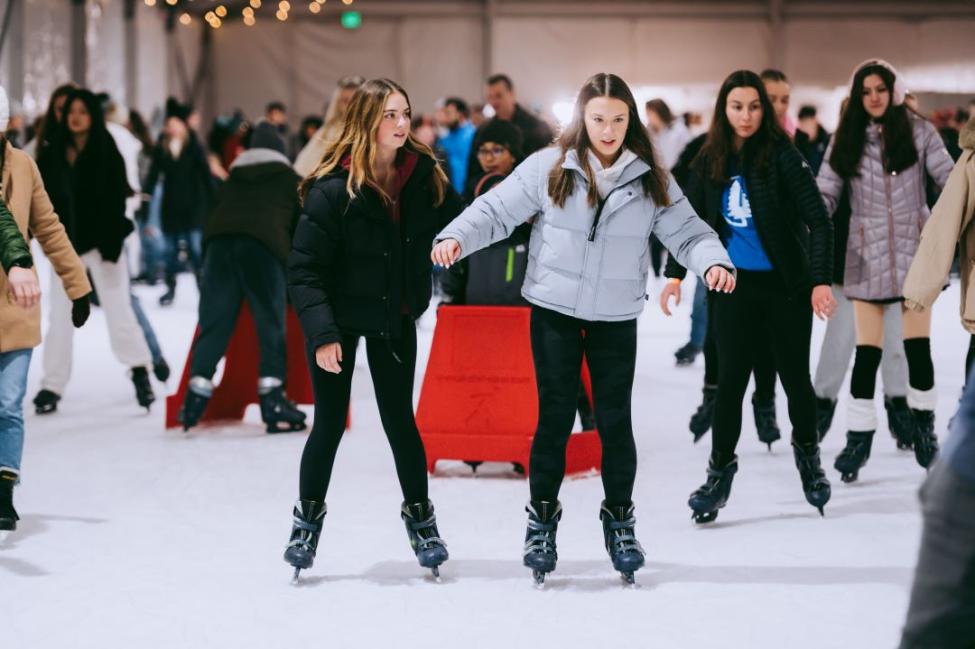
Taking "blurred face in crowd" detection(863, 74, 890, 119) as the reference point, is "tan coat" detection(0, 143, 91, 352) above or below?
below

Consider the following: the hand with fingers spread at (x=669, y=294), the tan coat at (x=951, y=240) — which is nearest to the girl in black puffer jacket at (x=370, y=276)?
the hand with fingers spread at (x=669, y=294)

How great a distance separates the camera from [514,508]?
183 inches

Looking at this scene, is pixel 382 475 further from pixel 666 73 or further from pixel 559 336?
pixel 666 73

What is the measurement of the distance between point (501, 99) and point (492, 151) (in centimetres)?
207

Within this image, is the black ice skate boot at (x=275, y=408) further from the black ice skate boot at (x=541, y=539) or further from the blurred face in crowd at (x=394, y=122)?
the blurred face in crowd at (x=394, y=122)

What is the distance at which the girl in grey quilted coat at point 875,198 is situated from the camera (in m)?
4.89

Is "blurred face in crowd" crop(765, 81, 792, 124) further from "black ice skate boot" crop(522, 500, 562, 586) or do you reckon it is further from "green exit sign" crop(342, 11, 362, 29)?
"green exit sign" crop(342, 11, 362, 29)

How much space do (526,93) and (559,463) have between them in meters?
18.5

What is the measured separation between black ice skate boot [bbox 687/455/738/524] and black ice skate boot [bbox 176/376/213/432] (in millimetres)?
2515

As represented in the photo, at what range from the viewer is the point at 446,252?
3459 millimetres

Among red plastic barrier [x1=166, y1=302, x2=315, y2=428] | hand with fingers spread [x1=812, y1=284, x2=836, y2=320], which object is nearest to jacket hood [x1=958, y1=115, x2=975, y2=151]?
hand with fingers spread [x1=812, y1=284, x2=836, y2=320]

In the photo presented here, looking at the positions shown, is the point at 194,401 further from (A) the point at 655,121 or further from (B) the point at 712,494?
(A) the point at 655,121

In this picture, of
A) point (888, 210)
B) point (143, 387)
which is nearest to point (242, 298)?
point (143, 387)

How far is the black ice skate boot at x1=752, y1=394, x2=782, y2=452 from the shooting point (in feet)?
18.1
